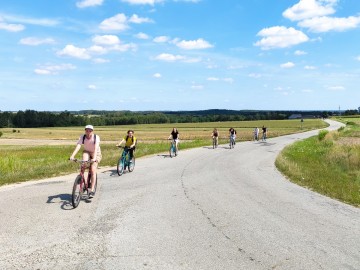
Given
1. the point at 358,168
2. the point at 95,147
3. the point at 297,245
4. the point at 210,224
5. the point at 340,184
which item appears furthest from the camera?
the point at 358,168

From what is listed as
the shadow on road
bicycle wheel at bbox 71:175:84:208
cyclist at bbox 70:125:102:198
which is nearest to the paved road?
the shadow on road

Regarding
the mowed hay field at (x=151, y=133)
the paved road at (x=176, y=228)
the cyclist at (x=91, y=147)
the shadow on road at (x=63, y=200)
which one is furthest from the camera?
the mowed hay field at (x=151, y=133)

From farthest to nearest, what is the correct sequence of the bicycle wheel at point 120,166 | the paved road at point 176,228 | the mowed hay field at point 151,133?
the mowed hay field at point 151,133, the bicycle wheel at point 120,166, the paved road at point 176,228

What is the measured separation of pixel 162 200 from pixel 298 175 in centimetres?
780

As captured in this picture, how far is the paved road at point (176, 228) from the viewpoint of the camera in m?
5.66

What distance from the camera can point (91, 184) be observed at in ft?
32.2

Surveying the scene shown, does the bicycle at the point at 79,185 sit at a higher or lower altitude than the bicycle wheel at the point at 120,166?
higher

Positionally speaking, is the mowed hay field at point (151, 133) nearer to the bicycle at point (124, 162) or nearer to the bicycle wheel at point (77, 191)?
the bicycle at point (124, 162)

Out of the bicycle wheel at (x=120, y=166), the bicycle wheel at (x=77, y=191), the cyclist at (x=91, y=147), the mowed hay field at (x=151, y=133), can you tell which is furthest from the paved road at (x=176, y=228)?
the mowed hay field at (x=151, y=133)

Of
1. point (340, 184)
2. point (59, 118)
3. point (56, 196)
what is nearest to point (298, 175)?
point (340, 184)

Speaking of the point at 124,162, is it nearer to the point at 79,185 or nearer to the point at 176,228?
the point at 79,185

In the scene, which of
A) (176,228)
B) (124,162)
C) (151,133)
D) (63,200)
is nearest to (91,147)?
(63,200)

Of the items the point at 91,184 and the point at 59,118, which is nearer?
the point at 91,184

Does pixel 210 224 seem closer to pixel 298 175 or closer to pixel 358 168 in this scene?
pixel 298 175
